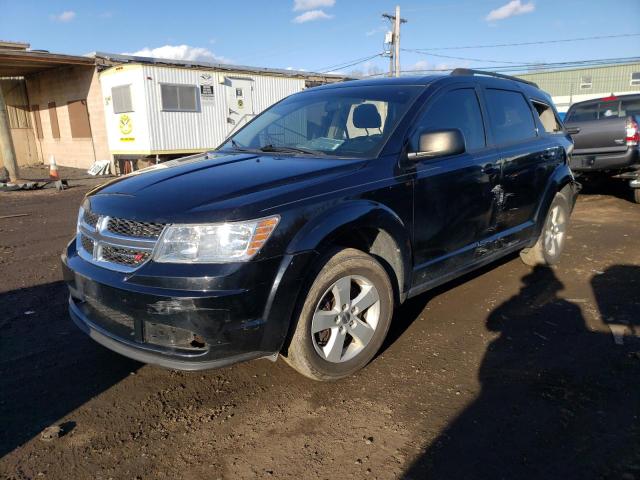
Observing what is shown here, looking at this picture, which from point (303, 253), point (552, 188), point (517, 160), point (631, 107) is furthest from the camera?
point (631, 107)

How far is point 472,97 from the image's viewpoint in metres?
4.09

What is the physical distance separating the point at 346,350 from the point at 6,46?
22451mm

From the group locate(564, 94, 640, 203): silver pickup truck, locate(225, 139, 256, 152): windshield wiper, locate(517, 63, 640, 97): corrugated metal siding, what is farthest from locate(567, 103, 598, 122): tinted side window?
locate(517, 63, 640, 97): corrugated metal siding

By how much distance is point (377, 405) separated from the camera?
2.86 m

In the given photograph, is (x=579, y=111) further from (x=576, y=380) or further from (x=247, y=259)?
(x=247, y=259)

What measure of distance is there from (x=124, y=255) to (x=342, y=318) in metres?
1.32

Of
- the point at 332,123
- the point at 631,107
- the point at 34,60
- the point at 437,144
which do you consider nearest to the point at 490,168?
the point at 437,144

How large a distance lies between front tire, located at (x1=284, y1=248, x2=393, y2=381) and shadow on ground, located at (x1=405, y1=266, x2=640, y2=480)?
2.41 feet

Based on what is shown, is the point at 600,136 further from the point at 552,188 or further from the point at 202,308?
the point at 202,308

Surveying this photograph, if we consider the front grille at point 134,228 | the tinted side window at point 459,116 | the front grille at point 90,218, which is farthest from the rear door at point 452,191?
→ the front grille at point 90,218

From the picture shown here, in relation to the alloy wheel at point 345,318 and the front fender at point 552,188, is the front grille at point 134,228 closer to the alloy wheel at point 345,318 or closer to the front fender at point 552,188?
the alloy wheel at point 345,318

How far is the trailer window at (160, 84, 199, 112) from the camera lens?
1491 centimetres

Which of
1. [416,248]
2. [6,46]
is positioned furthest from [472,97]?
[6,46]

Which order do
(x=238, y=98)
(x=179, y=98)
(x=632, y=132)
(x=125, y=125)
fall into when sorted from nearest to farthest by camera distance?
(x=632, y=132) → (x=179, y=98) → (x=125, y=125) → (x=238, y=98)
